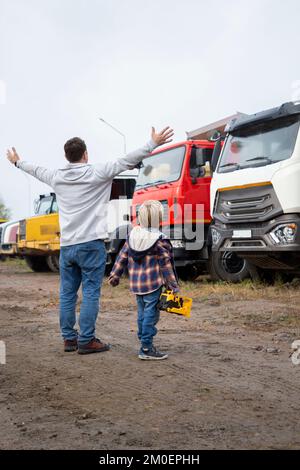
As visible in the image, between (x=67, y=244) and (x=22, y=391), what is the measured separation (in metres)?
1.46

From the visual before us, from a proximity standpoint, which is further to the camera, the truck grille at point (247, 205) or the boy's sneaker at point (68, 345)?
the truck grille at point (247, 205)

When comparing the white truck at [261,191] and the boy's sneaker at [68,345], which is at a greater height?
the white truck at [261,191]

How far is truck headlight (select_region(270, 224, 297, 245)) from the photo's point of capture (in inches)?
320

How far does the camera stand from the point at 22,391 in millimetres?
3949

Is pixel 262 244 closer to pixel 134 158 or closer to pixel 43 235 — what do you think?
pixel 134 158

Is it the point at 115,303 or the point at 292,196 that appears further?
the point at 115,303

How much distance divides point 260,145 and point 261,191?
85 centimetres

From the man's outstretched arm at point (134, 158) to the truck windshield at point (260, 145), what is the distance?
411cm

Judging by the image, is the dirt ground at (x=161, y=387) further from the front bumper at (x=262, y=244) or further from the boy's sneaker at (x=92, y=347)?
the front bumper at (x=262, y=244)

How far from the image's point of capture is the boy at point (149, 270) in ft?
15.7

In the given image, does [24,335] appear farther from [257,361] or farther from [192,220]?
[192,220]

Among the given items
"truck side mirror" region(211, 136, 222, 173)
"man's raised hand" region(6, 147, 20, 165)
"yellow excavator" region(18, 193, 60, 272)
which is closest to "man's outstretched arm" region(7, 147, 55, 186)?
"man's raised hand" region(6, 147, 20, 165)

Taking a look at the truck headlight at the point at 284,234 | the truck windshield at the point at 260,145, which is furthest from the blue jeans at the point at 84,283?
the truck windshield at the point at 260,145
